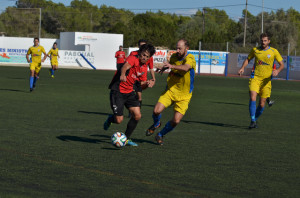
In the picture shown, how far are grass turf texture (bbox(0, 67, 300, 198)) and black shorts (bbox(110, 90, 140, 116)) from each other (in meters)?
0.62

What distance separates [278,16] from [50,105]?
335 ft

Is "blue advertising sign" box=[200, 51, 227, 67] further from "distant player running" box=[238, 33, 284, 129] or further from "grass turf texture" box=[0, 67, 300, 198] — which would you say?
"distant player running" box=[238, 33, 284, 129]

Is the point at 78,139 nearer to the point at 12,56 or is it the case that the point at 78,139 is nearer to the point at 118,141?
the point at 118,141

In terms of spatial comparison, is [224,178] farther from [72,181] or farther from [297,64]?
[297,64]

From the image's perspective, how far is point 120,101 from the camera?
922cm

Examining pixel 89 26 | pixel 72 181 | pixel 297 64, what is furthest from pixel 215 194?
pixel 89 26

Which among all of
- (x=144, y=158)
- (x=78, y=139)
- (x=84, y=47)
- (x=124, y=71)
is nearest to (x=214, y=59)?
(x=84, y=47)

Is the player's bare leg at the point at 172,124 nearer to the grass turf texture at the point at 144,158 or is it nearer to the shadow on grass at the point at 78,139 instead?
the grass turf texture at the point at 144,158

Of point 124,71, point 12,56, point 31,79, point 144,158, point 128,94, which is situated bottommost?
→ point 144,158

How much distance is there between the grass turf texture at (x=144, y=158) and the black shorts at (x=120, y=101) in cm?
62

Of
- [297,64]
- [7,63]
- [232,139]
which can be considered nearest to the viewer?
[232,139]

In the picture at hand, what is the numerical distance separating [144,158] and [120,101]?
4.39 ft

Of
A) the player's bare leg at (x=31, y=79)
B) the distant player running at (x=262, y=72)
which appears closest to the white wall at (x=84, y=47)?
the player's bare leg at (x=31, y=79)

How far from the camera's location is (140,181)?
21.7 ft
